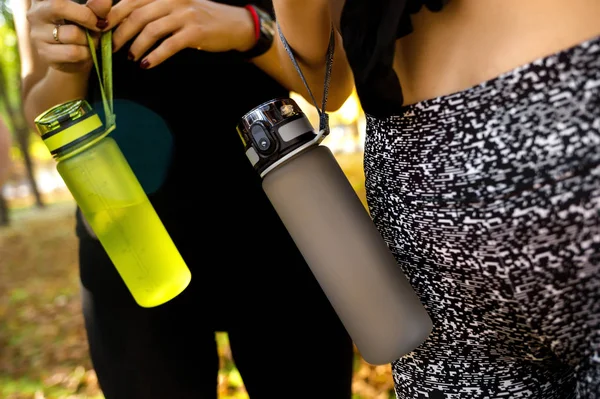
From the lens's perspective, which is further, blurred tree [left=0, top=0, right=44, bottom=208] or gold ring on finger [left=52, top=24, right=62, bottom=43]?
blurred tree [left=0, top=0, right=44, bottom=208]

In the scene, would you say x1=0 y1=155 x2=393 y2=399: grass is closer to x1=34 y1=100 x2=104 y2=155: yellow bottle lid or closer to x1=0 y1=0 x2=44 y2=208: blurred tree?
x1=0 y1=0 x2=44 y2=208: blurred tree

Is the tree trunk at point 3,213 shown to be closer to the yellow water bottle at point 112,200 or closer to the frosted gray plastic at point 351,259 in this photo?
the yellow water bottle at point 112,200

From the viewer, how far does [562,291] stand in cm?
69

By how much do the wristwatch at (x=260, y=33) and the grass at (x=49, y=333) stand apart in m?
2.23

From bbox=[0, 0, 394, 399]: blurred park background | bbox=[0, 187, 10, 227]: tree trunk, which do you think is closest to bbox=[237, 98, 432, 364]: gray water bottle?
bbox=[0, 0, 394, 399]: blurred park background

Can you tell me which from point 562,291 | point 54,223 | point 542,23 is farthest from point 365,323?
point 54,223

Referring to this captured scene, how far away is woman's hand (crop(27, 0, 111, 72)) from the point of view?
946mm

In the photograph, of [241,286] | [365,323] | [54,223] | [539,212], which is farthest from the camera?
[54,223]

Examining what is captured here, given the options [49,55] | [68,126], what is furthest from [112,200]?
[49,55]

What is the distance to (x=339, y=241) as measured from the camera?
0.81m

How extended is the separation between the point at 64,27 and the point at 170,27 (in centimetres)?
19

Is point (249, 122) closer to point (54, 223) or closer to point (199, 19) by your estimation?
point (199, 19)

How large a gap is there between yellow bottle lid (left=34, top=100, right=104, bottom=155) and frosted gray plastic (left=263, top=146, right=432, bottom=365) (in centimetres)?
35

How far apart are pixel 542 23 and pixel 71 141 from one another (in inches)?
29.7
